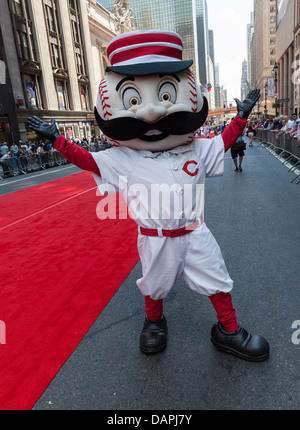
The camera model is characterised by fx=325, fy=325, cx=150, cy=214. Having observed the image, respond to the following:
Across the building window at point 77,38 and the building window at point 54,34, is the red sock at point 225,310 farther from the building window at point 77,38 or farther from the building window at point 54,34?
the building window at point 77,38

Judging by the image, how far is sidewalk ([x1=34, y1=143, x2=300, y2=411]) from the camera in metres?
2.03

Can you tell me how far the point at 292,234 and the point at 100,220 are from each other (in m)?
3.42

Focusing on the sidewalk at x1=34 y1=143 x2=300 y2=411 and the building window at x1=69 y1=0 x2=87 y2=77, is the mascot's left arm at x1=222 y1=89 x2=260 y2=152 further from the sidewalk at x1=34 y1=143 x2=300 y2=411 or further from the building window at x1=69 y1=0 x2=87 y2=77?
the building window at x1=69 y1=0 x2=87 y2=77

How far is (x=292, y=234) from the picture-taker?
4832 mm

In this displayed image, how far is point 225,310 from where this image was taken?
7.83ft

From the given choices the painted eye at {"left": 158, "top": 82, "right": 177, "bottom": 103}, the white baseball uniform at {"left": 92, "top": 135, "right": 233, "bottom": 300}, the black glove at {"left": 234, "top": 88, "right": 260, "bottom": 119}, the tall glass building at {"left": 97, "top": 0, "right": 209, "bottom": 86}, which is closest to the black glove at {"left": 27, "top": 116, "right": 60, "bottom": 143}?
the white baseball uniform at {"left": 92, "top": 135, "right": 233, "bottom": 300}

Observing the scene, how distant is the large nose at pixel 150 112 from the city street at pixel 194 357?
1727 mm

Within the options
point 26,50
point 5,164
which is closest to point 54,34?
point 26,50

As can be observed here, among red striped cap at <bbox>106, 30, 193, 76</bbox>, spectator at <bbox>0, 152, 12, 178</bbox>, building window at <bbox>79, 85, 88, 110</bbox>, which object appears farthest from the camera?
building window at <bbox>79, 85, 88, 110</bbox>

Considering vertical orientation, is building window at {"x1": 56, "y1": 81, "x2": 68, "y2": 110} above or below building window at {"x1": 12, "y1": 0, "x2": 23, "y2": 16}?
below

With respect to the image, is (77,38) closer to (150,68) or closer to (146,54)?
(146,54)

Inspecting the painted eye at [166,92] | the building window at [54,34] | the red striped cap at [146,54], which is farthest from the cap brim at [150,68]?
the building window at [54,34]

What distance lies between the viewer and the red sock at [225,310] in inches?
93.3

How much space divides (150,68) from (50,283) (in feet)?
8.90
